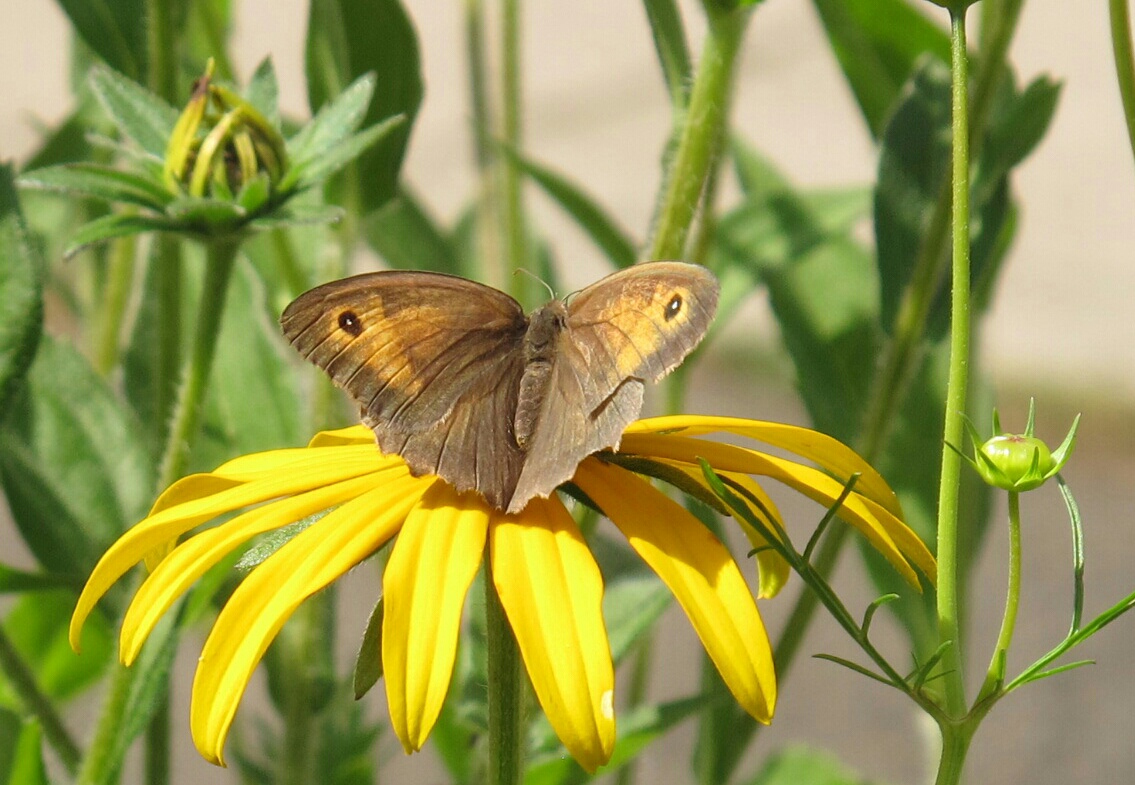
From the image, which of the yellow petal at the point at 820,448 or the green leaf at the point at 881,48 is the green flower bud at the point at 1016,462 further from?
the green leaf at the point at 881,48

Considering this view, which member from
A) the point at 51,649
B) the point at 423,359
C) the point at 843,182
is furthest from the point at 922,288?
the point at 843,182

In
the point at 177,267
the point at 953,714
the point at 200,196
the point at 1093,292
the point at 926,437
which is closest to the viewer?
the point at 953,714

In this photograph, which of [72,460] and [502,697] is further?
[72,460]

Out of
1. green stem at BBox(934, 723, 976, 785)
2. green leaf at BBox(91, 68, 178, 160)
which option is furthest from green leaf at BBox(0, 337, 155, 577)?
green stem at BBox(934, 723, 976, 785)

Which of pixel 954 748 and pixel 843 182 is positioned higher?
pixel 954 748

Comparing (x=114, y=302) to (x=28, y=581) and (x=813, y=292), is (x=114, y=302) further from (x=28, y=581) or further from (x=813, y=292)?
(x=813, y=292)

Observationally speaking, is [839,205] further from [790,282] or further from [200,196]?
[200,196]

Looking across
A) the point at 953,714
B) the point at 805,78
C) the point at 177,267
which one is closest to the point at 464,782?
the point at 177,267

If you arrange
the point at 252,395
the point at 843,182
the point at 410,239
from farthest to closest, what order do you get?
the point at 843,182, the point at 410,239, the point at 252,395
